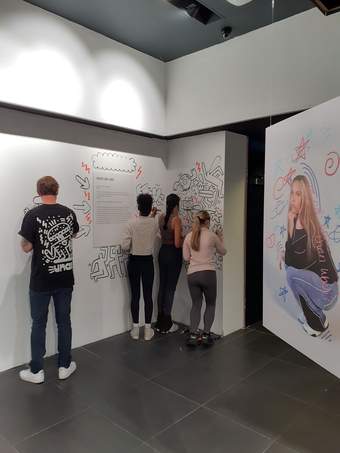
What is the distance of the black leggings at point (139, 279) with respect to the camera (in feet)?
11.9

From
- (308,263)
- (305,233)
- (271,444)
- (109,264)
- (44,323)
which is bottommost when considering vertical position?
(271,444)

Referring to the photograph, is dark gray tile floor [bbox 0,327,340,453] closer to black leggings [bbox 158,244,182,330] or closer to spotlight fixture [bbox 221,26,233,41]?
black leggings [bbox 158,244,182,330]

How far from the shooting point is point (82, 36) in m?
3.13

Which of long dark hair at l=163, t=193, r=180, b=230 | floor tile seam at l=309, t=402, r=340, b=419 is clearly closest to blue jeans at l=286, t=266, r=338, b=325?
floor tile seam at l=309, t=402, r=340, b=419

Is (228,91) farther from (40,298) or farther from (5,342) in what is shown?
(5,342)

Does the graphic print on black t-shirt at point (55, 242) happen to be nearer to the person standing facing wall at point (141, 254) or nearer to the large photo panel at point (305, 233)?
the person standing facing wall at point (141, 254)

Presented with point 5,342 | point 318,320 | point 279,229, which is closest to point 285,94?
point 279,229

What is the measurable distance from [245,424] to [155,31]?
316 centimetres

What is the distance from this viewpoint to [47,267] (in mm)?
2705

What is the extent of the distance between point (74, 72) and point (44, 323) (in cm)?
208

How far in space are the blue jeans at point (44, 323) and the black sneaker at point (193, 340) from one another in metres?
1.14

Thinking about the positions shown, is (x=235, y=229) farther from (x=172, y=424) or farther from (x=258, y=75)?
(x=172, y=424)

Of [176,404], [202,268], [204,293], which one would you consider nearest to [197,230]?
[202,268]

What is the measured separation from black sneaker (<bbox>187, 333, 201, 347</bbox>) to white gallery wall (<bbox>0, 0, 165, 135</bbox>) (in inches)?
83.0
